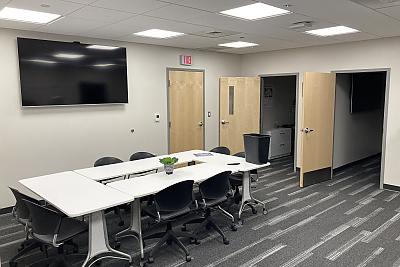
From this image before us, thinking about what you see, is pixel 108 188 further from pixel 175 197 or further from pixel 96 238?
pixel 175 197

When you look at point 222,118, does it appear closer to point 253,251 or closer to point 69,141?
point 69,141

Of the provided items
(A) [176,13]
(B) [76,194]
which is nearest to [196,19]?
(A) [176,13]

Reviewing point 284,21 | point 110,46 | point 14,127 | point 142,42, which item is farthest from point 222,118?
point 14,127

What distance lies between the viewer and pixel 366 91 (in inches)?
287

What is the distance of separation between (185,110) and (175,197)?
3563 millimetres

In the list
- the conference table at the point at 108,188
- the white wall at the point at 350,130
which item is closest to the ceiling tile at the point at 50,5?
the conference table at the point at 108,188

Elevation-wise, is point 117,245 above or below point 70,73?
below

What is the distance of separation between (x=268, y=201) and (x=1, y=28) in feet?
14.7

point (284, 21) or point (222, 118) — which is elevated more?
point (284, 21)

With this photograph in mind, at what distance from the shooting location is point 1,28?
173 inches

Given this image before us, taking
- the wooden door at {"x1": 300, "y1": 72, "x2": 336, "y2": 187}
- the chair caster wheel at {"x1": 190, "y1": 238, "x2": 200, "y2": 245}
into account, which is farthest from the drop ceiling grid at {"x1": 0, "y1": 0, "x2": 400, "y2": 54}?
the chair caster wheel at {"x1": 190, "y1": 238, "x2": 200, "y2": 245}

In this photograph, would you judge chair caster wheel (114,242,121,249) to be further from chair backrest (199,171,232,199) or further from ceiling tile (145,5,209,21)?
ceiling tile (145,5,209,21)

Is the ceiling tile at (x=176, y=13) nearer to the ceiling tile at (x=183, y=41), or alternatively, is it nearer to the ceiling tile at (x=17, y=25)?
the ceiling tile at (x=183, y=41)

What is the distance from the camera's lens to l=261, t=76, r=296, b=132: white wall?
26.1ft
